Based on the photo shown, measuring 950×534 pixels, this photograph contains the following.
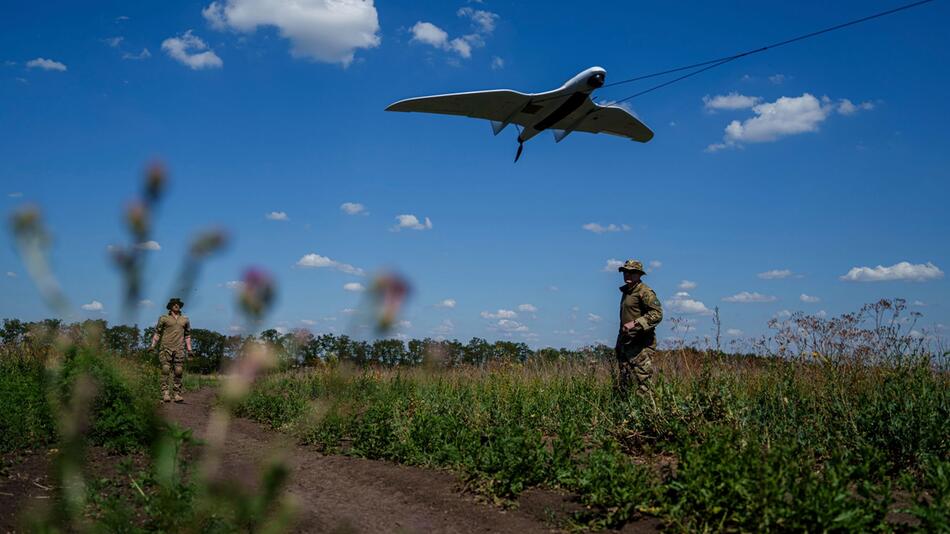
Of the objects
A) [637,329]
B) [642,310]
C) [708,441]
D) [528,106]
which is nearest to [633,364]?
[637,329]

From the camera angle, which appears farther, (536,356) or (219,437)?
(536,356)

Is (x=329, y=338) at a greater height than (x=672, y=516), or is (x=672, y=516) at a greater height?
(x=329, y=338)

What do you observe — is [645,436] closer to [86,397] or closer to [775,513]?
[775,513]

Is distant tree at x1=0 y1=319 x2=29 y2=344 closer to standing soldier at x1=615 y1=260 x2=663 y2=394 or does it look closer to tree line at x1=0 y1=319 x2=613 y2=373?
tree line at x1=0 y1=319 x2=613 y2=373

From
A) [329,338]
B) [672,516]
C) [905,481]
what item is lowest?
[672,516]

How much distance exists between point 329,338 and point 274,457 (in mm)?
183

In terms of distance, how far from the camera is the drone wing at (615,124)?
514 inches

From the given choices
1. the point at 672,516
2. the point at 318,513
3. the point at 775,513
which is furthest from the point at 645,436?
the point at 318,513

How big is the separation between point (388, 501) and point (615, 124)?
10.3 meters

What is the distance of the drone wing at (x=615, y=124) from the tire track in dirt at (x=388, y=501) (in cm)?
833

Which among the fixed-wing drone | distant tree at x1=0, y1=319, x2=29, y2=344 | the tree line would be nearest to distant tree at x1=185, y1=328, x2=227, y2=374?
the tree line

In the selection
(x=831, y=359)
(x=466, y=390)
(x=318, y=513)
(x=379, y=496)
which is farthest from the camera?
(x=466, y=390)

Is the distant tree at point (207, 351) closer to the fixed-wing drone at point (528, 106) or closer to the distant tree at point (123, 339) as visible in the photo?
the distant tree at point (123, 339)

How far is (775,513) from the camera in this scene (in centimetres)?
379
